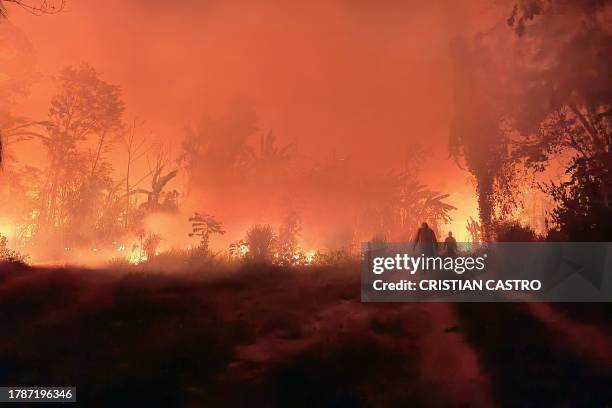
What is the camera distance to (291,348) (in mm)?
8516

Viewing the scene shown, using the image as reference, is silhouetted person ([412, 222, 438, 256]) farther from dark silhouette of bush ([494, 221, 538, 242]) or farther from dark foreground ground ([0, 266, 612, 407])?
dark silhouette of bush ([494, 221, 538, 242])

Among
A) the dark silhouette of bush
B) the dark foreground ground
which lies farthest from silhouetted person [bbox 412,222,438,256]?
the dark silhouette of bush

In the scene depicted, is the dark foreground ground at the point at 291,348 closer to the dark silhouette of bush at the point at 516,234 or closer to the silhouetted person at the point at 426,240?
the silhouetted person at the point at 426,240

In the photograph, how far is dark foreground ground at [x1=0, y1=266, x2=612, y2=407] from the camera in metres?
6.47

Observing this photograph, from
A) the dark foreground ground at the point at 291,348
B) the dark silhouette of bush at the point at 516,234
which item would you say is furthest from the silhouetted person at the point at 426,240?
the dark silhouette of bush at the point at 516,234

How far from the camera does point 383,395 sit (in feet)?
21.1

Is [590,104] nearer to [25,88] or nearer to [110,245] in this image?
[110,245]

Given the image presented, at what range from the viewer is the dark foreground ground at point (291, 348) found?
255 inches

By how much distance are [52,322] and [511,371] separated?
33.2 feet

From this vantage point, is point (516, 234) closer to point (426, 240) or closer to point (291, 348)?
point (426, 240)

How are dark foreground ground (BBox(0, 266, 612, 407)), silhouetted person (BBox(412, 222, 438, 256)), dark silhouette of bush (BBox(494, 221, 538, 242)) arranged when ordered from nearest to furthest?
1. dark foreground ground (BBox(0, 266, 612, 407))
2. silhouetted person (BBox(412, 222, 438, 256))
3. dark silhouette of bush (BBox(494, 221, 538, 242))

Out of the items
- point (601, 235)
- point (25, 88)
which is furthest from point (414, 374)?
point (25, 88)

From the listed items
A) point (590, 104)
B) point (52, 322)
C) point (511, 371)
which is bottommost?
point (511, 371)

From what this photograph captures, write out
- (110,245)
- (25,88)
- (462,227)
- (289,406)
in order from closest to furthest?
1. (289,406)
2. (110,245)
3. (25,88)
4. (462,227)
